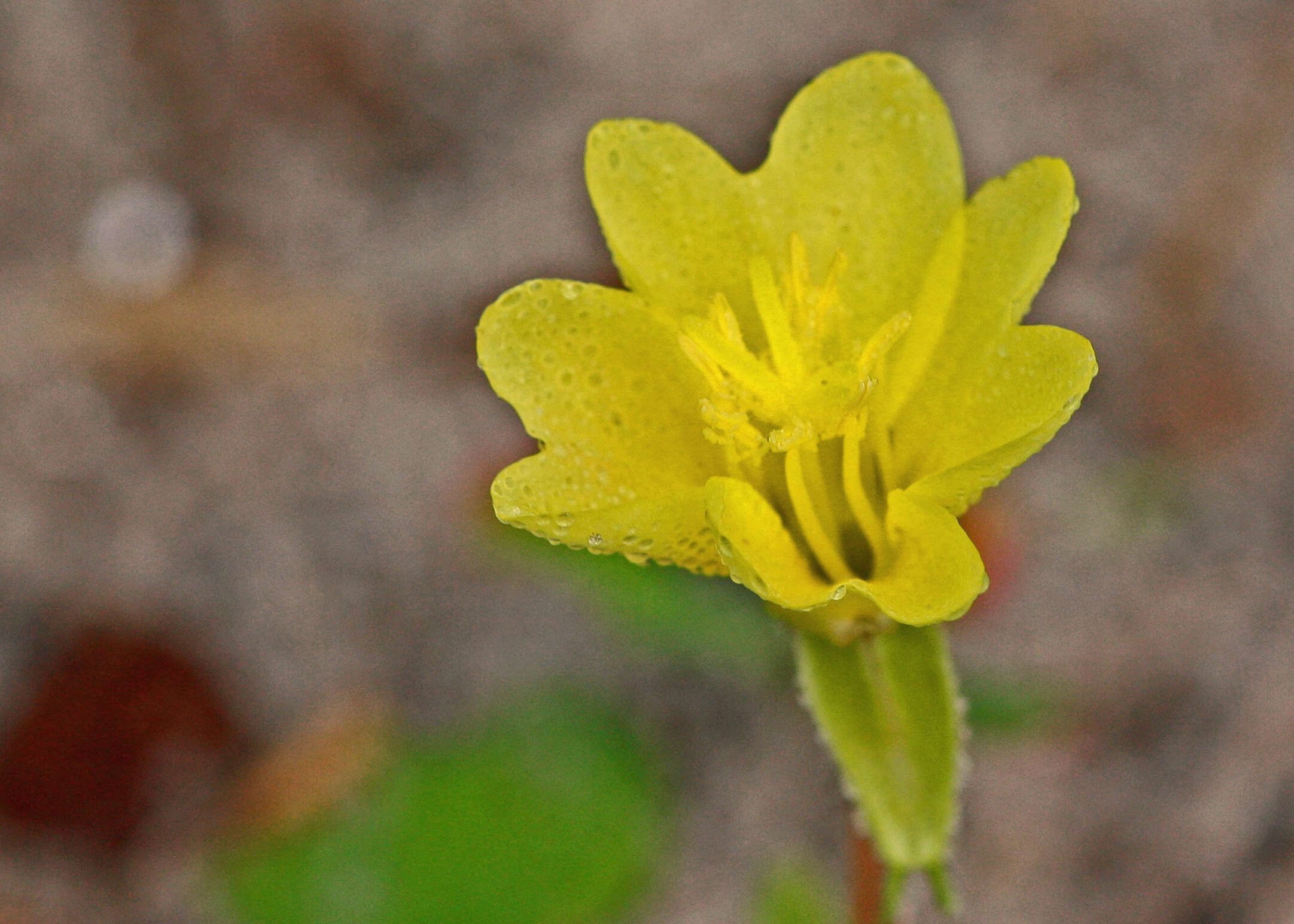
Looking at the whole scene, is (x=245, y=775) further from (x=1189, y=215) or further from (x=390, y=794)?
(x=1189, y=215)

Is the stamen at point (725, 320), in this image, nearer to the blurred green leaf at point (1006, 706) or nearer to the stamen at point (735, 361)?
the stamen at point (735, 361)

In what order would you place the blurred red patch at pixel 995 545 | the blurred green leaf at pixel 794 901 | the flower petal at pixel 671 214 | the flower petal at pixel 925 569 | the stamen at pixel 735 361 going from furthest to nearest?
the blurred red patch at pixel 995 545
the blurred green leaf at pixel 794 901
the flower petal at pixel 671 214
the stamen at pixel 735 361
the flower petal at pixel 925 569

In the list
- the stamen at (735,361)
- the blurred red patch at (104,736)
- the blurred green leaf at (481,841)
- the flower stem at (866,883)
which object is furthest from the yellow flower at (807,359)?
the blurred red patch at (104,736)

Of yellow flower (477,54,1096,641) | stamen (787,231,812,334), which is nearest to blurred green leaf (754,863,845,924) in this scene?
yellow flower (477,54,1096,641)

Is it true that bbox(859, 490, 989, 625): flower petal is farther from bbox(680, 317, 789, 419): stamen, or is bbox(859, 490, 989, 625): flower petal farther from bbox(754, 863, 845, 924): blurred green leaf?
bbox(754, 863, 845, 924): blurred green leaf

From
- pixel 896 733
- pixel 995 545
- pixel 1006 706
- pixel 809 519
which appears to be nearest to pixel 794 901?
pixel 1006 706

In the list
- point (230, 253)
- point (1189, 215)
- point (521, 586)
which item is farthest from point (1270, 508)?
point (230, 253)

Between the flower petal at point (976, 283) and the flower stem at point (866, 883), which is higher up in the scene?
the flower petal at point (976, 283)
